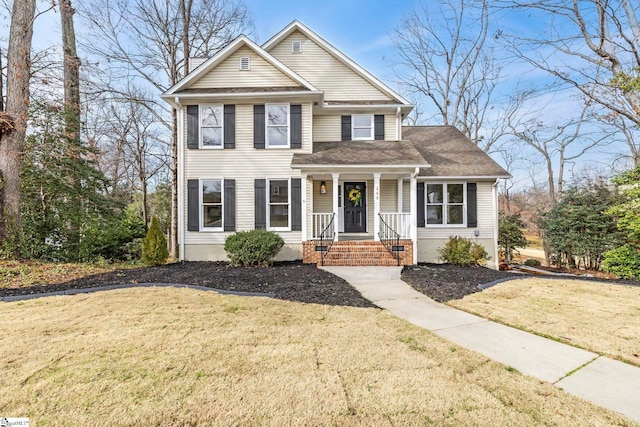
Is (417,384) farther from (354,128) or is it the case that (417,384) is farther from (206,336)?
(354,128)

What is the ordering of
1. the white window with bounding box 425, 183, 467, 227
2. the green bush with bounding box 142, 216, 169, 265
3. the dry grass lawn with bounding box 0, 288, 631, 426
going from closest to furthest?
the dry grass lawn with bounding box 0, 288, 631, 426 < the green bush with bounding box 142, 216, 169, 265 < the white window with bounding box 425, 183, 467, 227

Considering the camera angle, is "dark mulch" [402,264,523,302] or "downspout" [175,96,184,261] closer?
"dark mulch" [402,264,523,302]

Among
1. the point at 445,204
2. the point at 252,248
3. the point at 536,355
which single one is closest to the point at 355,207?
the point at 445,204

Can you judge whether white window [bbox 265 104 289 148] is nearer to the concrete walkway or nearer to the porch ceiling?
the porch ceiling

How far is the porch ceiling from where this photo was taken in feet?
32.6

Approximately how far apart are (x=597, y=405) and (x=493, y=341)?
4.60ft

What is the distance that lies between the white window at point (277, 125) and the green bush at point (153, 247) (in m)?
4.63

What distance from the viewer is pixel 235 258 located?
9.43 metres

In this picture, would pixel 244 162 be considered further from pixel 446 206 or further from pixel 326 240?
pixel 446 206

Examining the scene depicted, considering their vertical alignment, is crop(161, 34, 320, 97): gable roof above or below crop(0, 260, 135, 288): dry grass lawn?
above

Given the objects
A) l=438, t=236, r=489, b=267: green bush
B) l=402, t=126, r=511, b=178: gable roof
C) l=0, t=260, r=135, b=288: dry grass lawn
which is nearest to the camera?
l=0, t=260, r=135, b=288: dry grass lawn

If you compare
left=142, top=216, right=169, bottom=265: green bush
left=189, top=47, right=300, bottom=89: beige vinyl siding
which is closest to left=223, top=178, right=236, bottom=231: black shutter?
left=142, top=216, right=169, bottom=265: green bush

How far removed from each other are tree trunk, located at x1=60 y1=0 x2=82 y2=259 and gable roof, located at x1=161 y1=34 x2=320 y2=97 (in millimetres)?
3401

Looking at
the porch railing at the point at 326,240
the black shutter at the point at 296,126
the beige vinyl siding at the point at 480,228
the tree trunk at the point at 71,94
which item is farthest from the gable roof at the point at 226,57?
the beige vinyl siding at the point at 480,228
